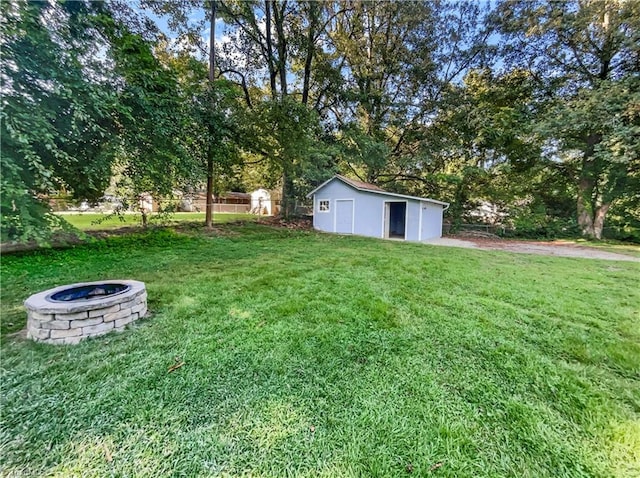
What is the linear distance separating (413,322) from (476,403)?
128 centimetres

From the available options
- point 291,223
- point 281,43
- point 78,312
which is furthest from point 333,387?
point 281,43

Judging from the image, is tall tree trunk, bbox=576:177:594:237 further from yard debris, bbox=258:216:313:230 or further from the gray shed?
yard debris, bbox=258:216:313:230

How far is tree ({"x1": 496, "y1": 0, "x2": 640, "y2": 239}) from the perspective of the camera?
10555 mm

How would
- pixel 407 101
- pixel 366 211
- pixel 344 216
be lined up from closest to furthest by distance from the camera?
pixel 366 211, pixel 344 216, pixel 407 101

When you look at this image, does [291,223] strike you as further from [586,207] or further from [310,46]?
[586,207]

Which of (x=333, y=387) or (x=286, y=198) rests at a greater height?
(x=286, y=198)

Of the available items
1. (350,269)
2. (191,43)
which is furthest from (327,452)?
(191,43)

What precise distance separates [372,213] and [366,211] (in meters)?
0.30

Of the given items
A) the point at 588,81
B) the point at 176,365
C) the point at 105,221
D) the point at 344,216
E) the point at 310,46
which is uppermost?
the point at 310,46

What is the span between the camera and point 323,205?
14016 mm

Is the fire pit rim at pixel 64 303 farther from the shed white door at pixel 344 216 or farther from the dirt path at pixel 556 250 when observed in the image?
the shed white door at pixel 344 216

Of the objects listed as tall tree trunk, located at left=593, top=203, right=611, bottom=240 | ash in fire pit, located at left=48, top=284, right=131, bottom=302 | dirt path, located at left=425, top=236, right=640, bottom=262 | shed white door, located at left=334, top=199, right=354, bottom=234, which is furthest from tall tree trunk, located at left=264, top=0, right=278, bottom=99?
tall tree trunk, located at left=593, top=203, right=611, bottom=240

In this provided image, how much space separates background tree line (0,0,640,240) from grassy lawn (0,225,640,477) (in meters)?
3.58

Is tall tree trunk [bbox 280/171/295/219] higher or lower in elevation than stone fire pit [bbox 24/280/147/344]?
higher
